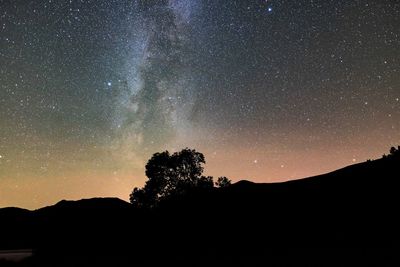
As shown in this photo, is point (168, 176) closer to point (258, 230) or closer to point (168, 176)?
point (168, 176)

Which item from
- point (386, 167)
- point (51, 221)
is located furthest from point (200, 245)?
point (51, 221)

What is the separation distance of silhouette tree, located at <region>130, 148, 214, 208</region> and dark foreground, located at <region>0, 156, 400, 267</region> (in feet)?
30.0

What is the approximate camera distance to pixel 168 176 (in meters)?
39.2

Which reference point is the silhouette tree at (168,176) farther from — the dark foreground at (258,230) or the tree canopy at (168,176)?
the dark foreground at (258,230)

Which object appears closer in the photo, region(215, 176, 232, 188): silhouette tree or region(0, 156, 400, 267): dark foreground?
region(0, 156, 400, 267): dark foreground

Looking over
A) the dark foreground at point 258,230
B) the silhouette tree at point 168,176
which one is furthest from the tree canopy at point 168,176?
the dark foreground at point 258,230

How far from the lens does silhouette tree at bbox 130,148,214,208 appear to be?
38.8 meters

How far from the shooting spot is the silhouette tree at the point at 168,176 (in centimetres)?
3884

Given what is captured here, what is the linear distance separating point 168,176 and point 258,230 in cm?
2157

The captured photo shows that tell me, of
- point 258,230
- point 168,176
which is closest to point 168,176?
point 168,176

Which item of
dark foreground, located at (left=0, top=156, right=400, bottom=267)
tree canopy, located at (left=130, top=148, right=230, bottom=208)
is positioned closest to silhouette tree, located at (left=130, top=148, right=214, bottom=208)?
tree canopy, located at (left=130, top=148, right=230, bottom=208)

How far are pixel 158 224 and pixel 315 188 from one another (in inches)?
425

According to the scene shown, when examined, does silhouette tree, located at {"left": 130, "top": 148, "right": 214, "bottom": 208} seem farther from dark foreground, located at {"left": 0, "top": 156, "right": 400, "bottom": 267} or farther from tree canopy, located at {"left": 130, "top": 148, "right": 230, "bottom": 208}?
dark foreground, located at {"left": 0, "top": 156, "right": 400, "bottom": 267}

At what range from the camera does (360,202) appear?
17.8 meters
